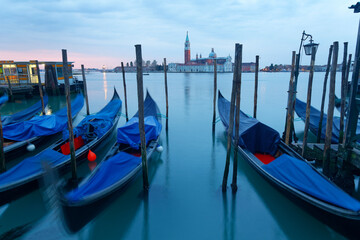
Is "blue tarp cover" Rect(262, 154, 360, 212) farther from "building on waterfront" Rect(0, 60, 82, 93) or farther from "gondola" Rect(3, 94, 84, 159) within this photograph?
"building on waterfront" Rect(0, 60, 82, 93)

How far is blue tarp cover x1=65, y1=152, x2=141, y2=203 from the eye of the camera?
3.18 meters

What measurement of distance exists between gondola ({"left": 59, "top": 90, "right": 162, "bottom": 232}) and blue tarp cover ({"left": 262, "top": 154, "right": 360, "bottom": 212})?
2615mm

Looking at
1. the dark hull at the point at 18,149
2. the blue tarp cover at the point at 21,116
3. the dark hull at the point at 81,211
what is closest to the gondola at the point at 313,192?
the dark hull at the point at 81,211

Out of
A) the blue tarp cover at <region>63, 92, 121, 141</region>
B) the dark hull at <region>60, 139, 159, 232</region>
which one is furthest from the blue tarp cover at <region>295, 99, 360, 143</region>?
the blue tarp cover at <region>63, 92, 121, 141</region>

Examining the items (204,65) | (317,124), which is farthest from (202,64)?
(317,124)

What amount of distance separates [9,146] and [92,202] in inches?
150

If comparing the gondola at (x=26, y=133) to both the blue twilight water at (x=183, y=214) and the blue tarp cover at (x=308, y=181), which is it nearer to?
the blue twilight water at (x=183, y=214)

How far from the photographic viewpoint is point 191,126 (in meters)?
10.0

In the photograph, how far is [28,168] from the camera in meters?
4.07

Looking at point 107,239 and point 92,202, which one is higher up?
point 92,202

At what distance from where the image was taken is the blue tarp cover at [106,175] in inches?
125

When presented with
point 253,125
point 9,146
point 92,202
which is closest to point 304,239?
point 253,125

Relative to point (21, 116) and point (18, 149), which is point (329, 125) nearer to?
point (18, 149)

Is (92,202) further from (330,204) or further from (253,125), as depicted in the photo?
(253,125)
